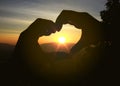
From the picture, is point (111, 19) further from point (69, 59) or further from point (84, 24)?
point (69, 59)

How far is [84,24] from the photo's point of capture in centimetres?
3750

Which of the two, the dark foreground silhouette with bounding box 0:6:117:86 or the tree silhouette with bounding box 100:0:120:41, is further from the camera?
the tree silhouette with bounding box 100:0:120:41

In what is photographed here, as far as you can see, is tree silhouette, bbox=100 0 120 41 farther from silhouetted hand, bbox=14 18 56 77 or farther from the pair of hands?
silhouetted hand, bbox=14 18 56 77

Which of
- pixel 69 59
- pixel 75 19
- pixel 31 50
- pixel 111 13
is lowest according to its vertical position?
pixel 69 59

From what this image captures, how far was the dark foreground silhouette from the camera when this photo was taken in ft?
108

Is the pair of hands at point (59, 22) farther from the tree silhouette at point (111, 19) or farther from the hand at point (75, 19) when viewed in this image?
the tree silhouette at point (111, 19)

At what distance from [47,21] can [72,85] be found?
32.6 ft

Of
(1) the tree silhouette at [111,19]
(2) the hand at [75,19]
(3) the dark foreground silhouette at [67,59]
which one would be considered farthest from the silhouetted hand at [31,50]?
(1) the tree silhouette at [111,19]

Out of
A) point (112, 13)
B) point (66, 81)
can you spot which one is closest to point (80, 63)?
point (66, 81)

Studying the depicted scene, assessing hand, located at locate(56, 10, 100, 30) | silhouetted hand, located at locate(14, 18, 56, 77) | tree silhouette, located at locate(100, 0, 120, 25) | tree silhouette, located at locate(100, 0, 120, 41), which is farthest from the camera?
tree silhouette, located at locate(100, 0, 120, 25)

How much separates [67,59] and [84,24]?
20.5 ft

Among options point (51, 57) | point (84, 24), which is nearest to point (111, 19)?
point (84, 24)

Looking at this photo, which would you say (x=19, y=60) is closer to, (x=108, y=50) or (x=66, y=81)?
(x=66, y=81)

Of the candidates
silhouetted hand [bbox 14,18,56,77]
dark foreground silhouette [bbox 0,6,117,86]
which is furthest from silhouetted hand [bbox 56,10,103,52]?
silhouetted hand [bbox 14,18,56,77]
